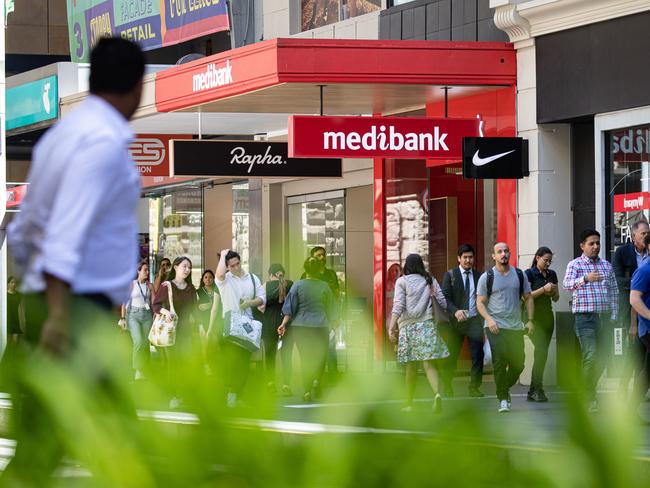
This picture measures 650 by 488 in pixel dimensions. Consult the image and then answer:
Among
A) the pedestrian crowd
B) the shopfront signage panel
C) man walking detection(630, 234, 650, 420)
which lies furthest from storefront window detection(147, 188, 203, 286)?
man walking detection(630, 234, 650, 420)

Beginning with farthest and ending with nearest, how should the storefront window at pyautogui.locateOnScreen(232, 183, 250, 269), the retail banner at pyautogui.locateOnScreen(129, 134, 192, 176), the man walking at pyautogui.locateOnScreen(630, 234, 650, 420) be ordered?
the storefront window at pyautogui.locateOnScreen(232, 183, 250, 269) < the retail banner at pyautogui.locateOnScreen(129, 134, 192, 176) < the man walking at pyautogui.locateOnScreen(630, 234, 650, 420)

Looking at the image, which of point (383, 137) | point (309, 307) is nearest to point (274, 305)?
→ point (309, 307)

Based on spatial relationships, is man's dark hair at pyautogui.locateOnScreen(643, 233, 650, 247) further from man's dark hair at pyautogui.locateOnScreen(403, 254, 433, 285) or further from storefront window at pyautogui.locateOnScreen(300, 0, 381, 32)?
storefront window at pyautogui.locateOnScreen(300, 0, 381, 32)

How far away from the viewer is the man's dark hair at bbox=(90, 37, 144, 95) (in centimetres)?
413

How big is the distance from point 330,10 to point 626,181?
6862 mm

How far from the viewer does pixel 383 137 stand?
1753 cm

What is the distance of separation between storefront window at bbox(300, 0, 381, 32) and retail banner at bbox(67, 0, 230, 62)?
1.19m

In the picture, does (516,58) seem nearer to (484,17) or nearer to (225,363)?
(484,17)

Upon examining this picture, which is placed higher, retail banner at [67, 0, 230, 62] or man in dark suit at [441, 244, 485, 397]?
retail banner at [67, 0, 230, 62]

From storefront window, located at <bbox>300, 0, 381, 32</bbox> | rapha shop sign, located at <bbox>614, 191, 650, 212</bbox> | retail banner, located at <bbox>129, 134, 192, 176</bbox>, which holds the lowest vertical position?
rapha shop sign, located at <bbox>614, 191, 650, 212</bbox>

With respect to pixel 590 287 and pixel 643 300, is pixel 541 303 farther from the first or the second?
pixel 643 300

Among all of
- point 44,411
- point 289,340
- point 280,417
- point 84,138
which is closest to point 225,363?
point 280,417

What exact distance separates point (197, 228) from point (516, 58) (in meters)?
12.8

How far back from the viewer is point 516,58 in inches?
706
